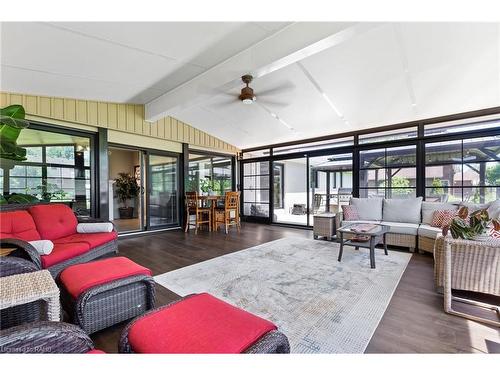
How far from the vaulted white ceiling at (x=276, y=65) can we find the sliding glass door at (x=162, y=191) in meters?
1.32

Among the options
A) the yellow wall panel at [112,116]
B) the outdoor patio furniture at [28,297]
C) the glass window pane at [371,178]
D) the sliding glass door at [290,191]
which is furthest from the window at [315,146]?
the outdoor patio furniture at [28,297]

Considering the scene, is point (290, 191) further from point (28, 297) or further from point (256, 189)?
point (28, 297)

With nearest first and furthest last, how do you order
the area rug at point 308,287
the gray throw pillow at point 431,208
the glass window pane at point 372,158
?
the area rug at point 308,287
the gray throw pillow at point 431,208
the glass window pane at point 372,158

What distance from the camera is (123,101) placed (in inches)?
183

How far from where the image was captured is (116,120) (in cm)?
468

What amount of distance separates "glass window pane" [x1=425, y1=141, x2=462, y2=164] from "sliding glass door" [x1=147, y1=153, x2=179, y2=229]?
18.7 ft

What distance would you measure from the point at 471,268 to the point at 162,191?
5.74m

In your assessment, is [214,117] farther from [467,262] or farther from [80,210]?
[467,262]

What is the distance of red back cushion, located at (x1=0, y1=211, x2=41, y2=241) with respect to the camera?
98.3 inches

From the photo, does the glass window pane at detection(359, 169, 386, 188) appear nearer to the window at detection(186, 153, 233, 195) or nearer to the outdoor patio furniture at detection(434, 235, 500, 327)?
the outdoor patio furniture at detection(434, 235, 500, 327)

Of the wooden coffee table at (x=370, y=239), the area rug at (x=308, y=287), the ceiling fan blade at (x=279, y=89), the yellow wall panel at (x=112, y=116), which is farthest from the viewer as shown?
the yellow wall panel at (x=112, y=116)

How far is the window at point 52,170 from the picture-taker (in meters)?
3.74

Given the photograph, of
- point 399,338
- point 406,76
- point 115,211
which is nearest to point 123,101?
point 115,211

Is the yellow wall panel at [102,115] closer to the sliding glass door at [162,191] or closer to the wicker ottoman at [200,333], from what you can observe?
the sliding glass door at [162,191]
